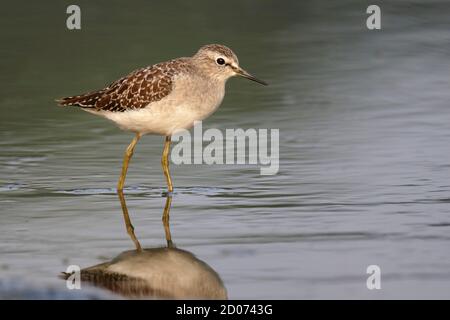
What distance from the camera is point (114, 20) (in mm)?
20078

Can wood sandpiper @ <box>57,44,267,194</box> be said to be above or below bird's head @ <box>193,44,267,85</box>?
below

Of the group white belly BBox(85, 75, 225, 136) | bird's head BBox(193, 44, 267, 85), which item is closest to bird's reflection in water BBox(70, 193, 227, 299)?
white belly BBox(85, 75, 225, 136)

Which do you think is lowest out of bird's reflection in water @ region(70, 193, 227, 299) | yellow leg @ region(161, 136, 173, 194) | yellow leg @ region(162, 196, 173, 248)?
bird's reflection in water @ region(70, 193, 227, 299)

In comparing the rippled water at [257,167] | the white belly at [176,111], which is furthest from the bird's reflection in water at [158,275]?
the white belly at [176,111]

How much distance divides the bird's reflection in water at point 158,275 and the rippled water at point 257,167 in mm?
161

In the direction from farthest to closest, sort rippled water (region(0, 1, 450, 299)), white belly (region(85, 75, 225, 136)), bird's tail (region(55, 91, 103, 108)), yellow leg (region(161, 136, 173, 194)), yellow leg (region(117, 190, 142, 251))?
bird's tail (region(55, 91, 103, 108))
white belly (region(85, 75, 225, 136))
yellow leg (region(161, 136, 173, 194))
yellow leg (region(117, 190, 142, 251))
rippled water (region(0, 1, 450, 299))

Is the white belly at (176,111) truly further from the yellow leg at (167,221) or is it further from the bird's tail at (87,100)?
the yellow leg at (167,221)

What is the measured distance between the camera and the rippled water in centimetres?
887

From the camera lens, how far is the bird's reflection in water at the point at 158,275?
8.12m

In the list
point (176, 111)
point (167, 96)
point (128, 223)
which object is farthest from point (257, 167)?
point (128, 223)

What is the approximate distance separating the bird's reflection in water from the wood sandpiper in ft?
8.59

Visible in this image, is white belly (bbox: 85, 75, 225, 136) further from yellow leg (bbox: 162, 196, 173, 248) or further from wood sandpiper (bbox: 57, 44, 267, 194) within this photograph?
yellow leg (bbox: 162, 196, 173, 248)

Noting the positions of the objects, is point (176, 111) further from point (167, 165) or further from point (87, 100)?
point (87, 100)
